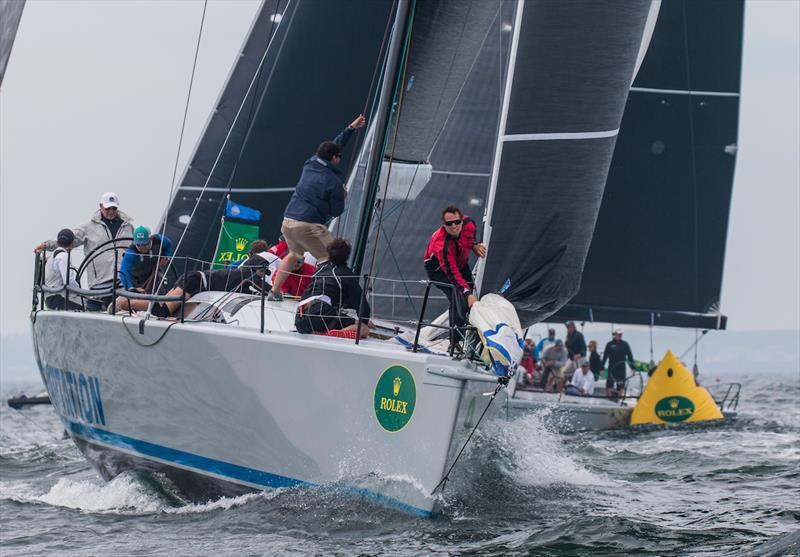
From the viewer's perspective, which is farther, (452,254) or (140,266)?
(140,266)

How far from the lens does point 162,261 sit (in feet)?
28.9

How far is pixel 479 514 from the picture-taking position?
6840 mm

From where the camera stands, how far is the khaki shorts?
784 centimetres

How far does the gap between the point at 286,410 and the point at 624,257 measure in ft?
39.7

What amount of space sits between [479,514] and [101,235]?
12.9ft

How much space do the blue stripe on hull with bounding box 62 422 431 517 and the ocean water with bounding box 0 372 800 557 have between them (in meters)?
0.06

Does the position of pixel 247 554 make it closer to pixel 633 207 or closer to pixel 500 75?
pixel 500 75

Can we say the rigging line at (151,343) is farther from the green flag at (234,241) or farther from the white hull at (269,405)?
the green flag at (234,241)

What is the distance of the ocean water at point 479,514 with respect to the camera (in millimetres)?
6094

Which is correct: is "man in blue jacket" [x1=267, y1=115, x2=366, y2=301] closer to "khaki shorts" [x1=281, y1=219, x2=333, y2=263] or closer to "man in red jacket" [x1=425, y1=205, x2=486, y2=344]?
"khaki shorts" [x1=281, y1=219, x2=333, y2=263]

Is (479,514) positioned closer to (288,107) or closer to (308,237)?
(308,237)

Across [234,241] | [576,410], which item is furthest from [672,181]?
[234,241]

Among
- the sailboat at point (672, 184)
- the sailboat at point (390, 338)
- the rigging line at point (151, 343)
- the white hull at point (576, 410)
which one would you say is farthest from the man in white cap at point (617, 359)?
the rigging line at point (151, 343)

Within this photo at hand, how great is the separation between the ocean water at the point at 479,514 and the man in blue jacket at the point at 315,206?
1.67 metres
